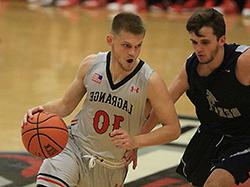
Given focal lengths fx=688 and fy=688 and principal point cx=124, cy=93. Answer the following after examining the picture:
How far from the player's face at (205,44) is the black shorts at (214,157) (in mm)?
647

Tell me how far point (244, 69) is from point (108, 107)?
1.02 metres

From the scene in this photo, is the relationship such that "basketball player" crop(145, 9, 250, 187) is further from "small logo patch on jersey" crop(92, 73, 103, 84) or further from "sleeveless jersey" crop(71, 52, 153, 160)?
"small logo patch on jersey" crop(92, 73, 103, 84)

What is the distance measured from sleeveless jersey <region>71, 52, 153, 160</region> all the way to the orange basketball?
256 millimetres

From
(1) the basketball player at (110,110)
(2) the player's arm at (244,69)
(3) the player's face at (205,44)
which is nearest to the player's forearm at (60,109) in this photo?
(1) the basketball player at (110,110)

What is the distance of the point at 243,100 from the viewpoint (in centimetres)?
497

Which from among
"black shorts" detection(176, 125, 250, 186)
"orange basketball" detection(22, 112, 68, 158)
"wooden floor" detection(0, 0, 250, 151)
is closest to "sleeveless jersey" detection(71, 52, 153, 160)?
"orange basketball" detection(22, 112, 68, 158)

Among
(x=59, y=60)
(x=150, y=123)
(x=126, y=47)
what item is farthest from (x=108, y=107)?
(x=59, y=60)

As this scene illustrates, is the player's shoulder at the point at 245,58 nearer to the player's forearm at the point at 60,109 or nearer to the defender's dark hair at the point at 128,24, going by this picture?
the defender's dark hair at the point at 128,24

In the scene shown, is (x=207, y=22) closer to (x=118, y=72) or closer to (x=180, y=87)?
(x=180, y=87)

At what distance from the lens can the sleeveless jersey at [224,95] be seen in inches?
196

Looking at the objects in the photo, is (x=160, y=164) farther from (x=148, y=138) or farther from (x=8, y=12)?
(x=8, y=12)

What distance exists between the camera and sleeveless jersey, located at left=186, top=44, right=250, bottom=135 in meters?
4.98

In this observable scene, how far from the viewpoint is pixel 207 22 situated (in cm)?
485

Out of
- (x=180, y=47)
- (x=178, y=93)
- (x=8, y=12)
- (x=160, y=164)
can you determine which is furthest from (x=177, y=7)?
(x=178, y=93)
